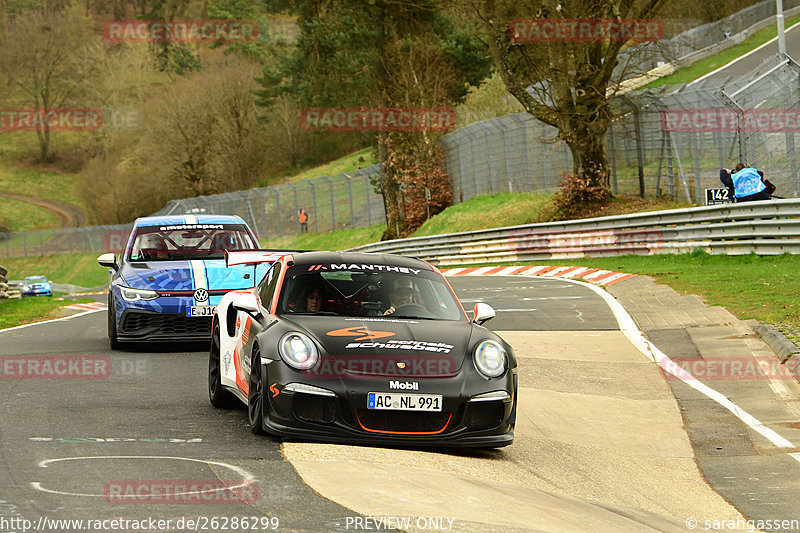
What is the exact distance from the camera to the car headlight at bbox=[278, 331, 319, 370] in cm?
701

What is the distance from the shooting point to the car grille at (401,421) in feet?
22.7

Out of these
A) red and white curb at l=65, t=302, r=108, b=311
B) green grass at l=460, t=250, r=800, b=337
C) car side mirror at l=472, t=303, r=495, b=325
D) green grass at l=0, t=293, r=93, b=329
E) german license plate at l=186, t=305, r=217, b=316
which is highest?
car side mirror at l=472, t=303, r=495, b=325

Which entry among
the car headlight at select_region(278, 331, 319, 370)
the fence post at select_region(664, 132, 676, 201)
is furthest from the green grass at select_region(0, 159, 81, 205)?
the car headlight at select_region(278, 331, 319, 370)

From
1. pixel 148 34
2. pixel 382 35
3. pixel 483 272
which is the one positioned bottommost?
pixel 483 272

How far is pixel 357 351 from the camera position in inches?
280

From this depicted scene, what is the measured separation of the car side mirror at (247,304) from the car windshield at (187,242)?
5581 mm

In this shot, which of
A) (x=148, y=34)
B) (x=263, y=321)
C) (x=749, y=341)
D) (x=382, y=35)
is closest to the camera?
(x=263, y=321)

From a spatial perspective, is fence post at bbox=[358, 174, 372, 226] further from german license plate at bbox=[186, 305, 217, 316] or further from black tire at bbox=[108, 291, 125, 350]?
german license plate at bbox=[186, 305, 217, 316]

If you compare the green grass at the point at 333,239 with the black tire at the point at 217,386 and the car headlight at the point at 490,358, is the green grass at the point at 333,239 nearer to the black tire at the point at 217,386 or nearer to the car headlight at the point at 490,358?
the black tire at the point at 217,386

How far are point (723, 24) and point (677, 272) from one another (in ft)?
190

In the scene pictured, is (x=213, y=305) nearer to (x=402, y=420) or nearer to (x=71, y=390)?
(x=71, y=390)

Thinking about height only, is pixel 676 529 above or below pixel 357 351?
below

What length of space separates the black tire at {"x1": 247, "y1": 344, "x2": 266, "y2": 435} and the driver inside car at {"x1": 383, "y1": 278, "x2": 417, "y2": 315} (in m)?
1.26

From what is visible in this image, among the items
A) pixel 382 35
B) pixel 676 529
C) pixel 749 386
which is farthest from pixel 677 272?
pixel 382 35
